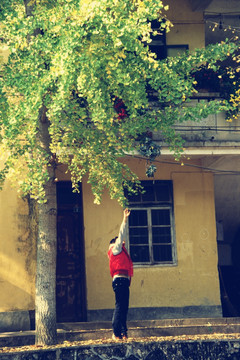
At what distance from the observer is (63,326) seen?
14836 mm

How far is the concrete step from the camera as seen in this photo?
1342cm

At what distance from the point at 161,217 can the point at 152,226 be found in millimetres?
314

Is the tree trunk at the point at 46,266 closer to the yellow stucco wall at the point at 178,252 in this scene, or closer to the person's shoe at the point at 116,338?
the person's shoe at the point at 116,338

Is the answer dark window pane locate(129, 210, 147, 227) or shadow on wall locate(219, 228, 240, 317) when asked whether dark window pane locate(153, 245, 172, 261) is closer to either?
dark window pane locate(129, 210, 147, 227)

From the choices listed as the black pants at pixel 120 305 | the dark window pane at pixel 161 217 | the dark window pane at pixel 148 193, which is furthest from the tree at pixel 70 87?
the dark window pane at pixel 161 217

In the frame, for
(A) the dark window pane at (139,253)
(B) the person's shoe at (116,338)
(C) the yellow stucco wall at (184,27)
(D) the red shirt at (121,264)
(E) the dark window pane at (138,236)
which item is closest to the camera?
(B) the person's shoe at (116,338)

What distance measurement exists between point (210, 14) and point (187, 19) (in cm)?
71

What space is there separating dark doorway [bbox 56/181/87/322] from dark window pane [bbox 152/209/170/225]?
169 centimetres

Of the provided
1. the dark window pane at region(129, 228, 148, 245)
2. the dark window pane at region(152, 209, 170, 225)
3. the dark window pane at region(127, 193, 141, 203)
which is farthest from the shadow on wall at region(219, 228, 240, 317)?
the dark window pane at region(127, 193, 141, 203)

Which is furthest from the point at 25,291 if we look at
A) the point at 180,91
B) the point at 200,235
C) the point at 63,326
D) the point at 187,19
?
the point at 187,19

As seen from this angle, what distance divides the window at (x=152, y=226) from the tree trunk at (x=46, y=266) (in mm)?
3715

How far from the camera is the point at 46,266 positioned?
1312 centimetres

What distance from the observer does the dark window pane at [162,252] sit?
1664 centimetres

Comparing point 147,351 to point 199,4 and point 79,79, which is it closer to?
point 79,79
